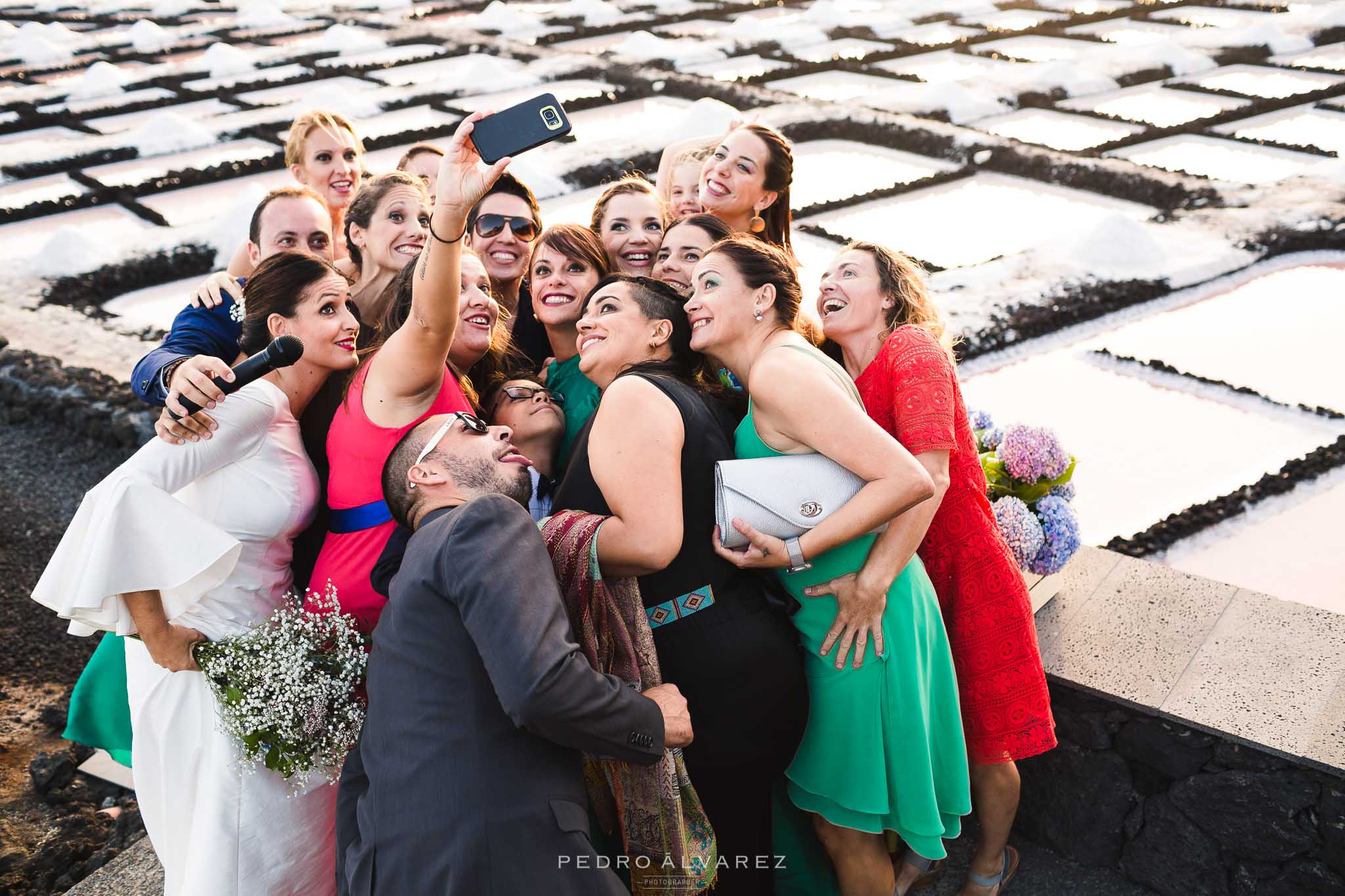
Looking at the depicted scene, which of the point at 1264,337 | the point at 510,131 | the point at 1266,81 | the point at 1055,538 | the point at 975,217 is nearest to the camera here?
the point at 510,131

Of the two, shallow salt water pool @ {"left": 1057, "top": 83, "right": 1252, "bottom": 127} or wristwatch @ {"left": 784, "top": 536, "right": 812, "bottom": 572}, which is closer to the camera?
wristwatch @ {"left": 784, "top": 536, "right": 812, "bottom": 572}

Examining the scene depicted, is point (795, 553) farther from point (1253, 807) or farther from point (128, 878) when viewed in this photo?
point (128, 878)

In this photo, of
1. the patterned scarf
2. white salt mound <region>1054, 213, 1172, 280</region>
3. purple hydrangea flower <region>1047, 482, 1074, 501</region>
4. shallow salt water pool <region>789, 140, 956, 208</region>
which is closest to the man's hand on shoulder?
the patterned scarf

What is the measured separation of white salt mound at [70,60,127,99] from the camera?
43.3ft

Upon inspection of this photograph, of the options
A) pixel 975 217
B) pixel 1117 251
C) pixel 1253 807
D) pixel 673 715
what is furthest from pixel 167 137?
pixel 1253 807

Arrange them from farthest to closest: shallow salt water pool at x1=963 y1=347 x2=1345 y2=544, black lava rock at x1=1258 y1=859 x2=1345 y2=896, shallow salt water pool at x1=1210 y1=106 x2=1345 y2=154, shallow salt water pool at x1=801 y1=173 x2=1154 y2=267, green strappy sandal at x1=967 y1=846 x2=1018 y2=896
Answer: shallow salt water pool at x1=1210 y1=106 x2=1345 y2=154, shallow salt water pool at x1=801 y1=173 x2=1154 y2=267, shallow salt water pool at x1=963 y1=347 x2=1345 y2=544, green strappy sandal at x1=967 y1=846 x2=1018 y2=896, black lava rock at x1=1258 y1=859 x2=1345 y2=896

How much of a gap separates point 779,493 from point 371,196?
2085 millimetres

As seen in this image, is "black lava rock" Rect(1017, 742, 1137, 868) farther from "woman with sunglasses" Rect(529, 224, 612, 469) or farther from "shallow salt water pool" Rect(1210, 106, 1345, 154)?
"shallow salt water pool" Rect(1210, 106, 1345, 154)

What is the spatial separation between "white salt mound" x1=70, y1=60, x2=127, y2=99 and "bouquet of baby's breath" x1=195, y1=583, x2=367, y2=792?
42.6 feet

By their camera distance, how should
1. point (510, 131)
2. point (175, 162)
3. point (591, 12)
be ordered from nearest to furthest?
point (510, 131), point (175, 162), point (591, 12)

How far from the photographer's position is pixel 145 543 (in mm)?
2500

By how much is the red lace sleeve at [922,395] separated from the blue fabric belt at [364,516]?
4.19ft

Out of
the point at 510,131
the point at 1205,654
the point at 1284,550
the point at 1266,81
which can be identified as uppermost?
the point at 510,131

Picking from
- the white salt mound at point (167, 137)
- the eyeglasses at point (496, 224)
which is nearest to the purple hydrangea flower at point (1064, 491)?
the eyeglasses at point (496, 224)
